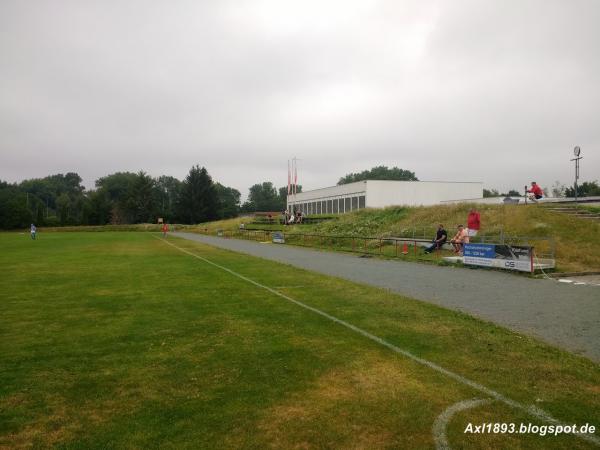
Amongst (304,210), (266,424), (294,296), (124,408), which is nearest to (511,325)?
(294,296)

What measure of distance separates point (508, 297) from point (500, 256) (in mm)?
6707

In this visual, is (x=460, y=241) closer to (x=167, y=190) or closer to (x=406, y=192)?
(x=406, y=192)

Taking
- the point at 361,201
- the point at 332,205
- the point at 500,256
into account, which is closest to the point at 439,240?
A: the point at 500,256

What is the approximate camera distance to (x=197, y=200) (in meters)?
106

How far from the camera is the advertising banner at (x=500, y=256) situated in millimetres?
16312

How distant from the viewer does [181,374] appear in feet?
17.7

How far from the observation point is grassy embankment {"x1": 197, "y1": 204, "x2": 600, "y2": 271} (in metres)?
19.4

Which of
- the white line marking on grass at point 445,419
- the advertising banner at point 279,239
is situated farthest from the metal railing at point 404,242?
the white line marking on grass at point 445,419

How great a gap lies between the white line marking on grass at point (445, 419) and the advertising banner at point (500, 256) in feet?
43.1

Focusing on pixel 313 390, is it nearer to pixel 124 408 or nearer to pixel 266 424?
pixel 266 424

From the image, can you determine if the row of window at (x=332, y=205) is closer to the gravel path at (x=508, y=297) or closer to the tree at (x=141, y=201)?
the gravel path at (x=508, y=297)

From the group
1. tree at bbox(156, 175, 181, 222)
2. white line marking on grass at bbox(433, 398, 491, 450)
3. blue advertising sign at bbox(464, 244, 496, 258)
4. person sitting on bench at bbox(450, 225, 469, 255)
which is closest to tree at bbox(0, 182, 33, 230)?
tree at bbox(156, 175, 181, 222)

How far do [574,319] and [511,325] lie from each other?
1566 millimetres

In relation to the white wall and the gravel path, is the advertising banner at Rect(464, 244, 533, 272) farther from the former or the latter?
the white wall
